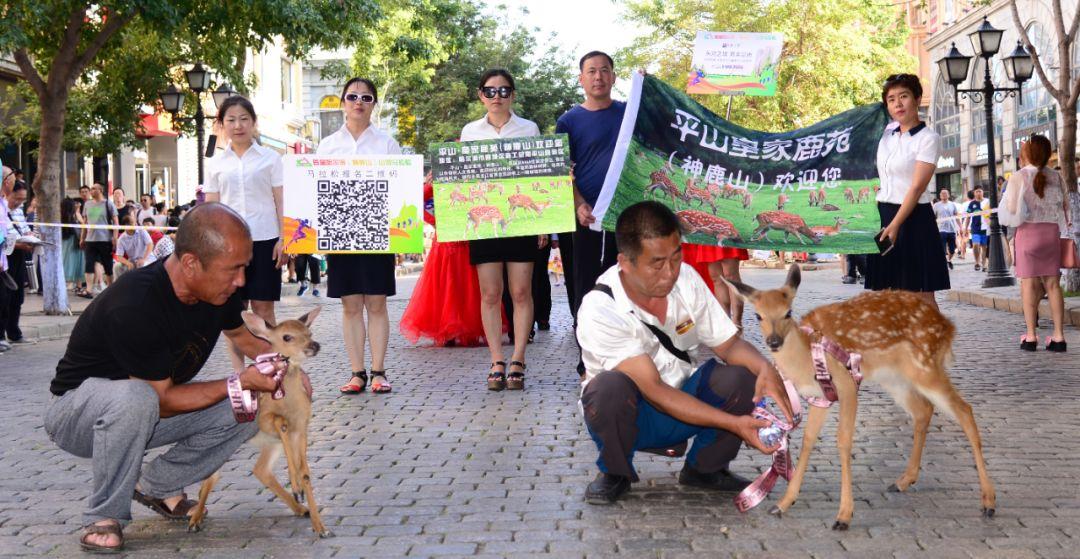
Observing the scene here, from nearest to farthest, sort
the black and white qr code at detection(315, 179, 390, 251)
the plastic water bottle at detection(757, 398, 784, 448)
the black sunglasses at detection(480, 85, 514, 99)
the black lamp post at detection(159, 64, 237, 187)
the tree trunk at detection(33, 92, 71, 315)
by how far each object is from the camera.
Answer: the plastic water bottle at detection(757, 398, 784, 448) → the black and white qr code at detection(315, 179, 390, 251) → the black sunglasses at detection(480, 85, 514, 99) → the tree trunk at detection(33, 92, 71, 315) → the black lamp post at detection(159, 64, 237, 187)

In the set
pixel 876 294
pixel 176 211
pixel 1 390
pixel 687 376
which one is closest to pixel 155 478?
pixel 687 376

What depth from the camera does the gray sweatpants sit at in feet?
16.6

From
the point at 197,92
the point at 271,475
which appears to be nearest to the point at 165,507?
the point at 271,475

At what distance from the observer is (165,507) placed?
550cm

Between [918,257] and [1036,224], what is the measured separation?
3720 mm

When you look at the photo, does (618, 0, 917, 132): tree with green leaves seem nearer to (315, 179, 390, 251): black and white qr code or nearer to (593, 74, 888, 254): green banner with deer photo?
(593, 74, 888, 254): green banner with deer photo

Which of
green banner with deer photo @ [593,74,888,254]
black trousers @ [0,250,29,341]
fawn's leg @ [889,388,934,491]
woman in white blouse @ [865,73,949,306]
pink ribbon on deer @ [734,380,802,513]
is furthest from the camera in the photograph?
black trousers @ [0,250,29,341]

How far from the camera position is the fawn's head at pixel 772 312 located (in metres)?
5.38

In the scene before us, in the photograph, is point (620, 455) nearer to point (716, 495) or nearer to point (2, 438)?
point (716, 495)

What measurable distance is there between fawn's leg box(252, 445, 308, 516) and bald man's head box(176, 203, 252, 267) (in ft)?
3.02

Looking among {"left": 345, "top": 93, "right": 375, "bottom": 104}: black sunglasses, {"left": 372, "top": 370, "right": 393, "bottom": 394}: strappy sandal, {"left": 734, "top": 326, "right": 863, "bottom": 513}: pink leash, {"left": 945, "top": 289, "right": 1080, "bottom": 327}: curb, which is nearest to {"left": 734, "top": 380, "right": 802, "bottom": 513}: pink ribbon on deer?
{"left": 734, "top": 326, "right": 863, "bottom": 513}: pink leash

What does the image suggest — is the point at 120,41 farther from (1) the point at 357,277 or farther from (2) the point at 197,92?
(1) the point at 357,277

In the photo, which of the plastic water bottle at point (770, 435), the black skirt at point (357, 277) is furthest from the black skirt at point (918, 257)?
the plastic water bottle at point (770, 435)

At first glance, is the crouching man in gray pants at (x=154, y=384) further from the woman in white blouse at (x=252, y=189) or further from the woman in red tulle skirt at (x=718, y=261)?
the woman in red tulle skirt at (x=718, y=261)
